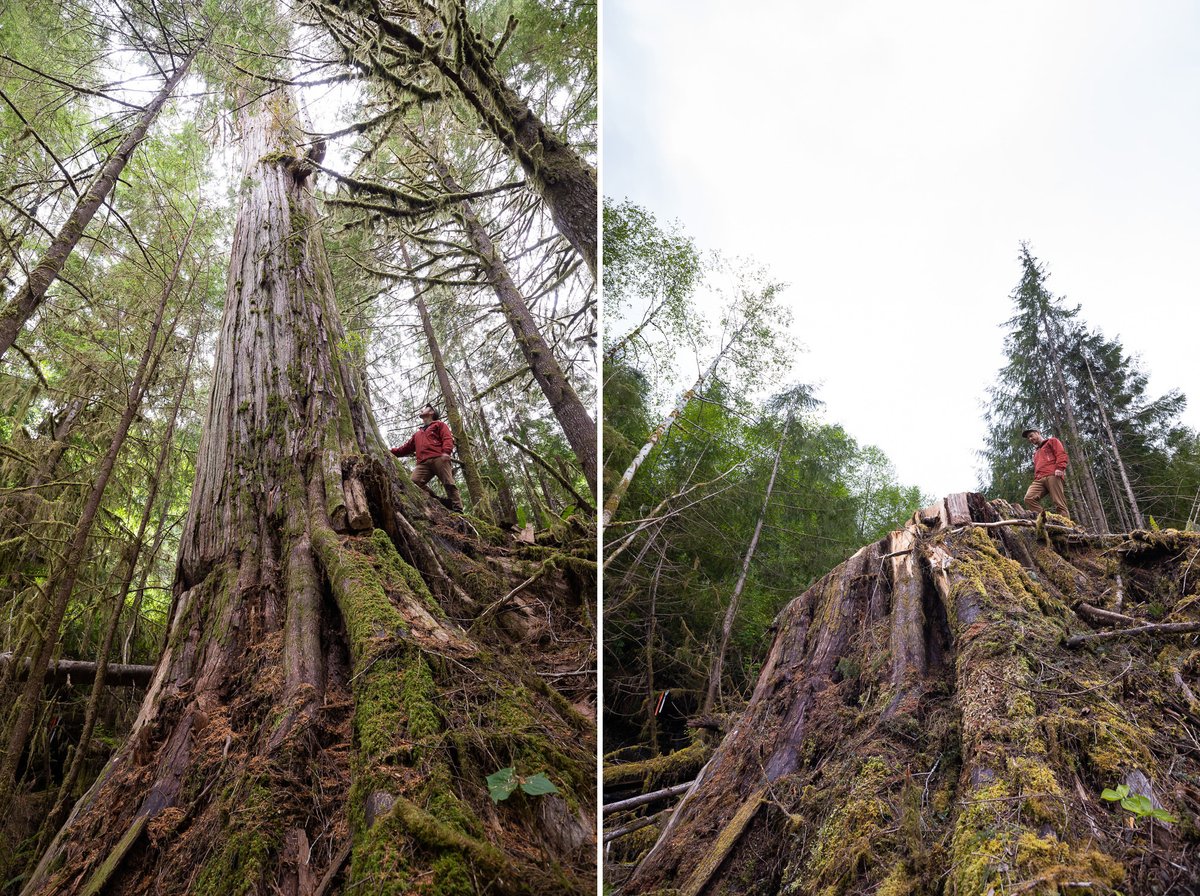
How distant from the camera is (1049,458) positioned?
3.68 metres

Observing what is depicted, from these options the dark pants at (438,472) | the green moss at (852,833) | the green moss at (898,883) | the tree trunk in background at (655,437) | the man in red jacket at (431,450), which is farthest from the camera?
the man in red jacket at (431,450)

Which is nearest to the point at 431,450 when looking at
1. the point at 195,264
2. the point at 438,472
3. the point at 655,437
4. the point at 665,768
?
the point at 438,472

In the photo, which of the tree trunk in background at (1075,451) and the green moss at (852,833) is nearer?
the green moss at (852,833)

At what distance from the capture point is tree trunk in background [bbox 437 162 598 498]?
11.7 feet

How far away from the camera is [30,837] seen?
2.55 metres

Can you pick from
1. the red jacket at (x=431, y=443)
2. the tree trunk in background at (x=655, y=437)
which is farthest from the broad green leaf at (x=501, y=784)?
the red jacket at (x=431, y=443)

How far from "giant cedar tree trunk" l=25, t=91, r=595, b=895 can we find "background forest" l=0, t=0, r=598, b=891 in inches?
3.1

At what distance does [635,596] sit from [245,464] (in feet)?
5.13

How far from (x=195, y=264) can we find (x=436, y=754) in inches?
172

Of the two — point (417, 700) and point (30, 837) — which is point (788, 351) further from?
point (30, 837)

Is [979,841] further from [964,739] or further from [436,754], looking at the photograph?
[436,754]

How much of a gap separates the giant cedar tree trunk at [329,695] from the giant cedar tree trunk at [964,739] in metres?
0.40

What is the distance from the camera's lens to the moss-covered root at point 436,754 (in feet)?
3.04

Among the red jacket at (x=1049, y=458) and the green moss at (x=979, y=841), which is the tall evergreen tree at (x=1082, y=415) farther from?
the green moss at (x=979, y=841)
